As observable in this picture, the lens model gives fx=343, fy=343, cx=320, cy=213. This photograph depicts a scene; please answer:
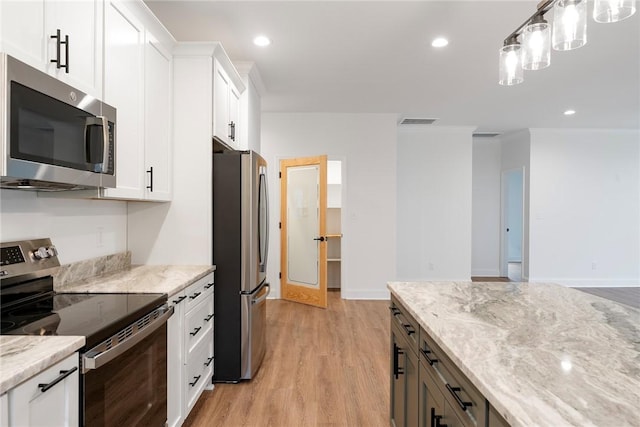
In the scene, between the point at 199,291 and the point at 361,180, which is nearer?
the point at 199,291

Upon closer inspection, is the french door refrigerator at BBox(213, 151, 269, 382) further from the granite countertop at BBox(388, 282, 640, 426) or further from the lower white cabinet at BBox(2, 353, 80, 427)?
the lower white cabinet at BBox(2, 353, 80, 427)

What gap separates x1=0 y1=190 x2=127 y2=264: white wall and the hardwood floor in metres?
1.26

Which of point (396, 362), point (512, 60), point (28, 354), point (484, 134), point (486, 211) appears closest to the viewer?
point (28, 354)

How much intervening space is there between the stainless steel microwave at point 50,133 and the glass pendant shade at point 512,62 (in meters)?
2.03

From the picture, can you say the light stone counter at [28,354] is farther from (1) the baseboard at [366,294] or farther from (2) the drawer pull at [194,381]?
(1) the baseboard at [366,294]

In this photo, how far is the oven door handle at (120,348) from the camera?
3.79ft

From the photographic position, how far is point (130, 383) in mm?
1432

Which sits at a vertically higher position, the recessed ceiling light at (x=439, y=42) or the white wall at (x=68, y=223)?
the recessed ceiling light at (x=439, y=42)

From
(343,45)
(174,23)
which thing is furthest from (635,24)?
(174,23)

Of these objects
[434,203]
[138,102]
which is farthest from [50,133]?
[434,203]

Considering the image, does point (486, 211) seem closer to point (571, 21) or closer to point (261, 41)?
point (261, 41)

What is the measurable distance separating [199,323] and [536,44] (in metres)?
2.45

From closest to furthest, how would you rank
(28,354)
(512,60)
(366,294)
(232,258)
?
1. (28,354)
2. (512,60)
3. (232,258)
4. (366,294)

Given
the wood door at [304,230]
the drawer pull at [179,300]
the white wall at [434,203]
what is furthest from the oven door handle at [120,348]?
the white wall at [434,203]
